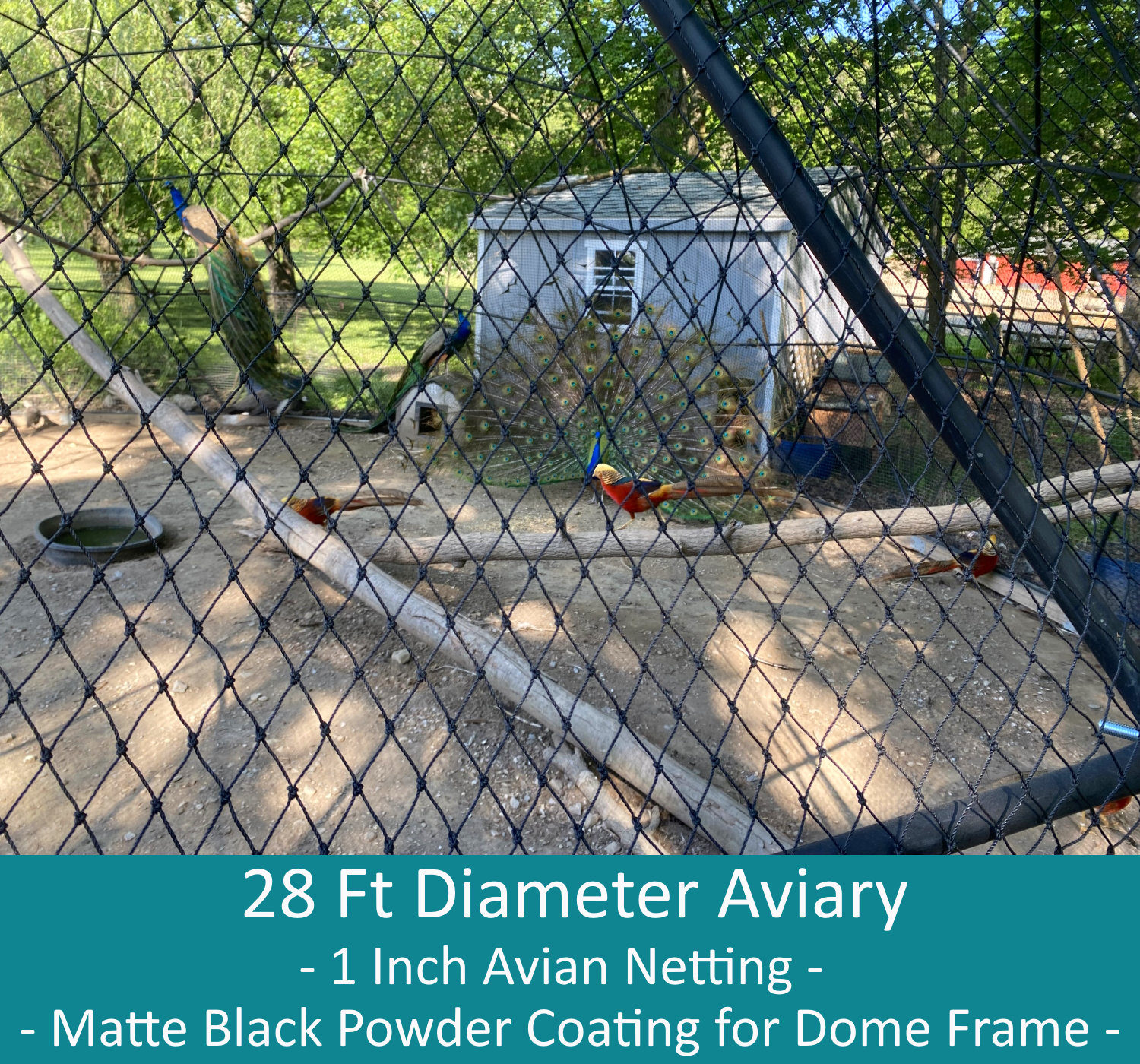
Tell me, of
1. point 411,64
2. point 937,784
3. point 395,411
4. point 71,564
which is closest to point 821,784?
point 937,784

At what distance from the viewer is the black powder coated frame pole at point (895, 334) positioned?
1514 millimetres

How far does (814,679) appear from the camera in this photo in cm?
335

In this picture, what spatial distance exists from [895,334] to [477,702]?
2.03m

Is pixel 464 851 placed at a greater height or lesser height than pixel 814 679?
greater

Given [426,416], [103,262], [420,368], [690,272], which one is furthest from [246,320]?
[690,272]

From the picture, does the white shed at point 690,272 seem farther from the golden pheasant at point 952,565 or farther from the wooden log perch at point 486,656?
the wooden log perch at point 486,656

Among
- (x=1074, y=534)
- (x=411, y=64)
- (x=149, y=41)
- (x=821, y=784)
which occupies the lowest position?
(x=1074, y=534)

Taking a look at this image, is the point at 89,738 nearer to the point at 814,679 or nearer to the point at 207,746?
the point at 207,746

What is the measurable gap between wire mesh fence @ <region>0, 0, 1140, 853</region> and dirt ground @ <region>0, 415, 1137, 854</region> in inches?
0.8

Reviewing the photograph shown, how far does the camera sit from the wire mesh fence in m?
1.64

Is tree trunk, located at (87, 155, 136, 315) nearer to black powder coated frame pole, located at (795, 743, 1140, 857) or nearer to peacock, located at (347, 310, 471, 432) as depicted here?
peacock, located at (347, 310, 471, 432)

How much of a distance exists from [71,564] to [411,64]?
605 cm

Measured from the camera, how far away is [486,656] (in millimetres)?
2510

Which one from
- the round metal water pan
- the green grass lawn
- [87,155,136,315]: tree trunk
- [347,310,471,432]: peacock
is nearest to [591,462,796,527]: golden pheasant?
the green grass lawn
